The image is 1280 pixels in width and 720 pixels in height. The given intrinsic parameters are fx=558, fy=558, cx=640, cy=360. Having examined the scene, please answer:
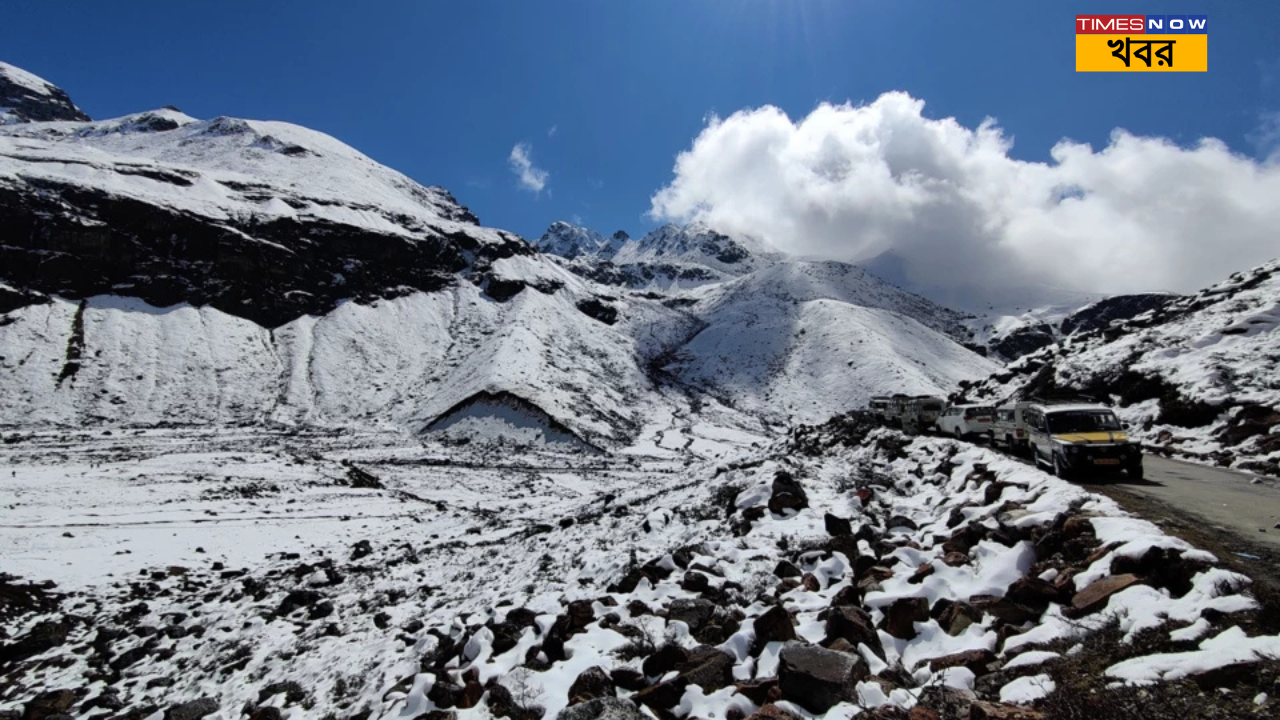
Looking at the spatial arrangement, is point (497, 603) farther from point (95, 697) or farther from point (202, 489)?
point (202, 489)

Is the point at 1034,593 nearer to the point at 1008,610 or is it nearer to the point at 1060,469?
the point at 1008,610

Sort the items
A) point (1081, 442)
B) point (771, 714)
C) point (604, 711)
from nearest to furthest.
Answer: point (771, 714)
point (604, 711)
point (1081, 442)

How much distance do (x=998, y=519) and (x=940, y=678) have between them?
587 centimetres

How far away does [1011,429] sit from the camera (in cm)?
1975

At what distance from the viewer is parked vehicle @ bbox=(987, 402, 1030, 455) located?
1875 cm

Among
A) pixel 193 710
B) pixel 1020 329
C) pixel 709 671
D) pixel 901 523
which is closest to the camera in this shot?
pixel 709 671

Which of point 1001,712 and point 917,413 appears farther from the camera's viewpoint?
point 917,413

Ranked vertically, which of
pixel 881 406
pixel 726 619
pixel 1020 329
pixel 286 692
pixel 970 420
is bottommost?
pixel 286 692

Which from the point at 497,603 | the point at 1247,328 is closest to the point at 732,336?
the point at 1247,328

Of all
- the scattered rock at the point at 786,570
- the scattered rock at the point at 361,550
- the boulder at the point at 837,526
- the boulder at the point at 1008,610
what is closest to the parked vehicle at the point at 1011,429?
the boulder at the point at 837,526

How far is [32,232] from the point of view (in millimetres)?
78250

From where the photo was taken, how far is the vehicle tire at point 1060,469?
14131 millimetres

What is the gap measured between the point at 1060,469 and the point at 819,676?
12052 millimetres

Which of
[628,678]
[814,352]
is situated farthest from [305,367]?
[628,678]
